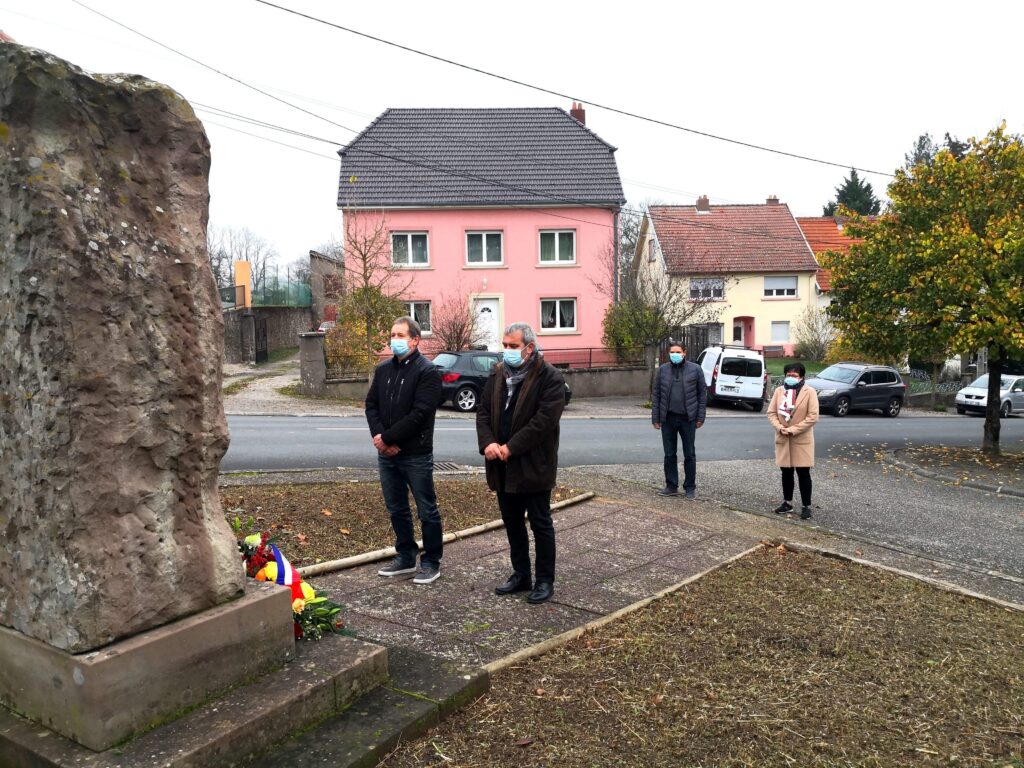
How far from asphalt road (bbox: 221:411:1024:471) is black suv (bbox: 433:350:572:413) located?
2420 millimetres

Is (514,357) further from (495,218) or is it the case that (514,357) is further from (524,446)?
(495,218)

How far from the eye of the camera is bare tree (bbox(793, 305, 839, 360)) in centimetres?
4003

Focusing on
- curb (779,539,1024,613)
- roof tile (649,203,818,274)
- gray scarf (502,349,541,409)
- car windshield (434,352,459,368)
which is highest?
roof tile (649,203,818,274)

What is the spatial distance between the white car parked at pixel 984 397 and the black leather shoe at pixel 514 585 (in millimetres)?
26196

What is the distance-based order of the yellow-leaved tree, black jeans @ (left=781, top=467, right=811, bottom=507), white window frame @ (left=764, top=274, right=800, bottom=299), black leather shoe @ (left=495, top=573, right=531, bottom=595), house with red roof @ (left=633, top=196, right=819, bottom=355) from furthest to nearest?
white window frame @ (left=764, top=274, right=800, bottom=299), house with red roof @ (left=633, top=196, right=819, bottom=355), the yellow-leaved tree, black jeans @ (left=781, top=467, right=811, bottom=507), black leather shoe @ (left=495, top=573, right=531, bottom=595)

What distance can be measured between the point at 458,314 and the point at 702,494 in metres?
18.4

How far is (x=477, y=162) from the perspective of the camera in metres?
31.4

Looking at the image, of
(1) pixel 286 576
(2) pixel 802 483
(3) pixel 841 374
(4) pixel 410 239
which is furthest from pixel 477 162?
(1) pixel 286 576

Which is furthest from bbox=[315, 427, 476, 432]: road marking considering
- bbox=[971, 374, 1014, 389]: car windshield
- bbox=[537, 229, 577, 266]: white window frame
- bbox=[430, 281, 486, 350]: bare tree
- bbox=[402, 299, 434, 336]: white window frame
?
bbox=[971, 374, 1014, 389]: car windshield

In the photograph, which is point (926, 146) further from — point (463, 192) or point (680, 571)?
point (680, 571)

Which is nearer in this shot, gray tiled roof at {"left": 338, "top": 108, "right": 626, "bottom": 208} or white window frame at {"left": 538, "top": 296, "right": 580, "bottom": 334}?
gray tiled roof at {"left": 338, "top": 108, "right": 626, "bottom": 208}

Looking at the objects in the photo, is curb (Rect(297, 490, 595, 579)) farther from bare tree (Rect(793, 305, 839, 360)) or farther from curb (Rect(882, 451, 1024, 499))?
bare tree (Rect(793, 305, 839, 360))

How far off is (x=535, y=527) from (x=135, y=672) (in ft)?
9.08

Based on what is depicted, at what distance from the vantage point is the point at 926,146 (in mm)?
68812
